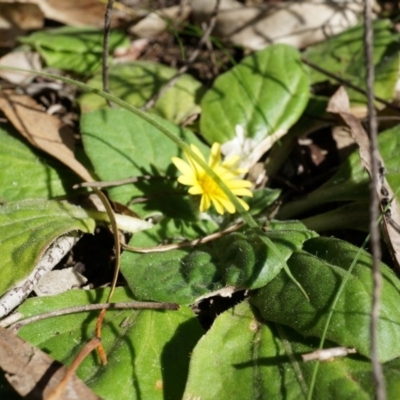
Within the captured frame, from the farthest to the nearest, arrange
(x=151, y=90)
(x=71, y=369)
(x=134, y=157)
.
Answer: (x=151, y=90) → (x=134, y=157) → (x=71, y=369)

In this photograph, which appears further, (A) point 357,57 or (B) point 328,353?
(A) point 357,57

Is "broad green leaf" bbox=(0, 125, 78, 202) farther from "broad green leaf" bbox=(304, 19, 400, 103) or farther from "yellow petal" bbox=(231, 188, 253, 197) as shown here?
"broad green leaf" bbox=(304, 19, 400, 103)

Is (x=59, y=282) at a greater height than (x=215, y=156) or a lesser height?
lesser

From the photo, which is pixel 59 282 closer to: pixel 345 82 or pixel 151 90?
pixel 151 90

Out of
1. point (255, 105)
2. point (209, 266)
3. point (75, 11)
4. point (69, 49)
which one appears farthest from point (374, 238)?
point (75, 11)

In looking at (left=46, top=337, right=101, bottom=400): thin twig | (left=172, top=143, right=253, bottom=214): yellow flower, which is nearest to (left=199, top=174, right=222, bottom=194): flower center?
(left=172, top=143, right=253, bottom=214): yellow flower

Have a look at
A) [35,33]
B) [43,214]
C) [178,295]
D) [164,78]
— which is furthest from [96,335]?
[35,33]

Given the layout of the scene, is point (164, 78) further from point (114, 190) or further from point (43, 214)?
point (43, 214)
